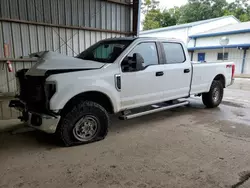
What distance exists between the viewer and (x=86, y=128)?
151 inches

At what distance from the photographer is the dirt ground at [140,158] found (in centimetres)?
274

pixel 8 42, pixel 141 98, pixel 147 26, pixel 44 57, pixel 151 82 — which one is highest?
pixel 147 26

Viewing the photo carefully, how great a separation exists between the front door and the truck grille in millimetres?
1426

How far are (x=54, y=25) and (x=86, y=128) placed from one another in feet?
14.7

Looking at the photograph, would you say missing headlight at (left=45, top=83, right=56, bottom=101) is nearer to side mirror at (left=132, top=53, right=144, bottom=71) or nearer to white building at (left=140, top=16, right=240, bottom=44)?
side mirror at (left=132, top=53, right=144, bottom=71)

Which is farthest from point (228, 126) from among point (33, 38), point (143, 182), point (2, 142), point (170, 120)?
point (33, 38)

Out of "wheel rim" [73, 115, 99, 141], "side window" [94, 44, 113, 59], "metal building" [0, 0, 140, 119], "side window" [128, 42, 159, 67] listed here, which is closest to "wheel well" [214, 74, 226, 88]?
"side window" [128, 42, 159, 67]

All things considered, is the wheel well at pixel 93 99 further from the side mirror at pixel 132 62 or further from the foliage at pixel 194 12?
the foliage at pixel 194 12

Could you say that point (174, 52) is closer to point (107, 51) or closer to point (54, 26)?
point (107, 51)

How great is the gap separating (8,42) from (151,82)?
4.52 meters

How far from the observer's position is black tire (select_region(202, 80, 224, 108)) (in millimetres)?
6195

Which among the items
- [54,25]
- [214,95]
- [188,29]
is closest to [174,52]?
[214,95]

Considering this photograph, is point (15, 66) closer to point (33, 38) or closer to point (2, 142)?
point (33, 38)

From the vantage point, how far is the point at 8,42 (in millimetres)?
6332
